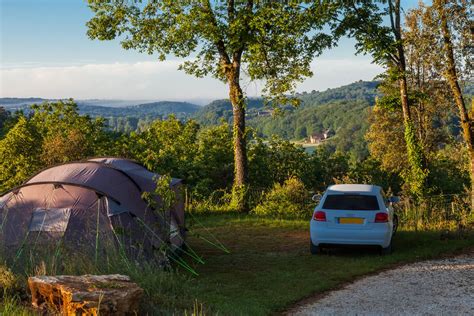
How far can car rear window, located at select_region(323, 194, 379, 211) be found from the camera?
12.6m

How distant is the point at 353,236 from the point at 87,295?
720 centimetres

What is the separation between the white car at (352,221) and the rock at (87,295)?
6.11 metres

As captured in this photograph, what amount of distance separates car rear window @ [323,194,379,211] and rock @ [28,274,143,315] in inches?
254

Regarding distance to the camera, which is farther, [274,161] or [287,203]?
[274,161]

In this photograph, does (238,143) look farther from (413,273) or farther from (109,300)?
(109,300)

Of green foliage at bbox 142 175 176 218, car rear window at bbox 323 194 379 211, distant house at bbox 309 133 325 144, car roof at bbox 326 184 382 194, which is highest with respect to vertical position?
green foliage at bbox 142 175 176 218

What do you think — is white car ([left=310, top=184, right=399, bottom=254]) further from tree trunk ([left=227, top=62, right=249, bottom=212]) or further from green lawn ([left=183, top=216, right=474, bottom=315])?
tree trunk ([left=227, top=62, right=249, bottom=212])

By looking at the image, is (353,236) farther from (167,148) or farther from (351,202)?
(167,148)

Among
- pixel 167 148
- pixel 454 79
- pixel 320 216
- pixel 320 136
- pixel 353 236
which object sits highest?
pixel 454 79

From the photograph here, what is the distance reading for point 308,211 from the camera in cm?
2019

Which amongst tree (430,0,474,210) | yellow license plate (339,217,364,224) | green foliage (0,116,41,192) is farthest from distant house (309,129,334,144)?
yellow license plate (339,217,364,224)

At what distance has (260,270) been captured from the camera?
11.5 m

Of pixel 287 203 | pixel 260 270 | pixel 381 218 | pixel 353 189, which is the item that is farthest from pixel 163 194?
pixel 287 203

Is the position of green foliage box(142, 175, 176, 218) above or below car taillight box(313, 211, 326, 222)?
above
